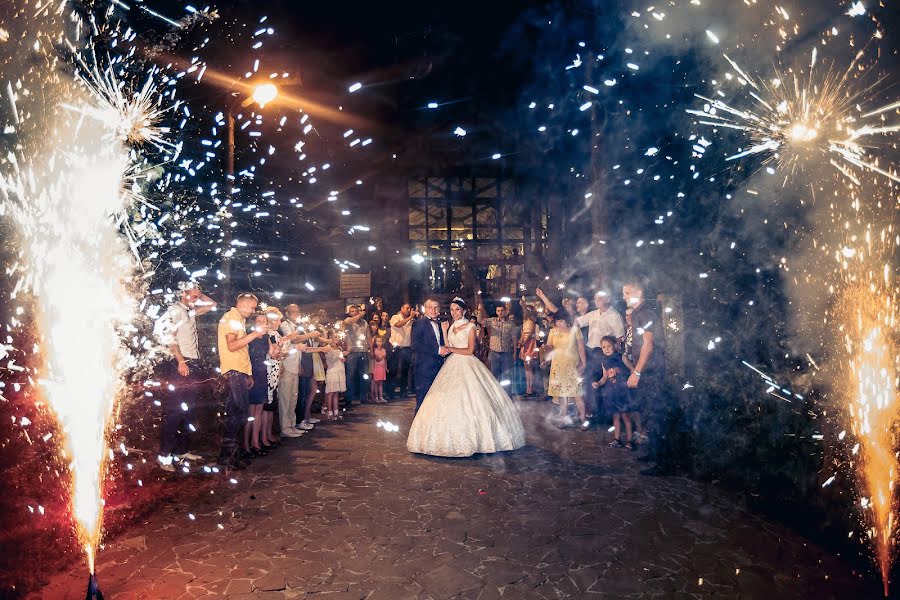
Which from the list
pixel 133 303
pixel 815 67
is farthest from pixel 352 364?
pixel 815 67

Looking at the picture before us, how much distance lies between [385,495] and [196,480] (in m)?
2.38

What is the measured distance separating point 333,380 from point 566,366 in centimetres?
478

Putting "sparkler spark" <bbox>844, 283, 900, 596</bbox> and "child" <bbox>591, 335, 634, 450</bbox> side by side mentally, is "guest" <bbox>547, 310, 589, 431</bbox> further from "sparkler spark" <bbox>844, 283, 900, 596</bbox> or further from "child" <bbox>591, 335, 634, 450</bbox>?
"sparkler spark" <bbox>844, 283, 900, 596</bbox>

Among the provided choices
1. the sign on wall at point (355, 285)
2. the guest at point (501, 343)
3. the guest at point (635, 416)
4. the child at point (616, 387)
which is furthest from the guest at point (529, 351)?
the sign on wall at point (355, 285)

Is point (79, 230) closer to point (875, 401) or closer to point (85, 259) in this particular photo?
point (85, 259)

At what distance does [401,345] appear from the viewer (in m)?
12.9

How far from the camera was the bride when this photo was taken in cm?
702

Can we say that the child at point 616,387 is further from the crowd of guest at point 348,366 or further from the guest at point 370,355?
the guest at point 370,355

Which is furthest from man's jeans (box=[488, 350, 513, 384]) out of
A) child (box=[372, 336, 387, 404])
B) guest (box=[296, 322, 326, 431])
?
Result: guest (box=[296, 322, 326, 431])

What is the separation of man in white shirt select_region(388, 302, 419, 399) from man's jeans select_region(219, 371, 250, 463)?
623 centimetres

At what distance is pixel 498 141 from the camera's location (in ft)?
63.6

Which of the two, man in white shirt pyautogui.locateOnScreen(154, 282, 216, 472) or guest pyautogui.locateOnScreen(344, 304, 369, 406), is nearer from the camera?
man in white shirt pyautogui.locateOnScreen(154, 282, 216, 472)

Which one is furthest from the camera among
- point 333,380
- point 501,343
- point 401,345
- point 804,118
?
point 401,345

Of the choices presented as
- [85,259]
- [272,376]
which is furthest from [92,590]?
[85,259]
